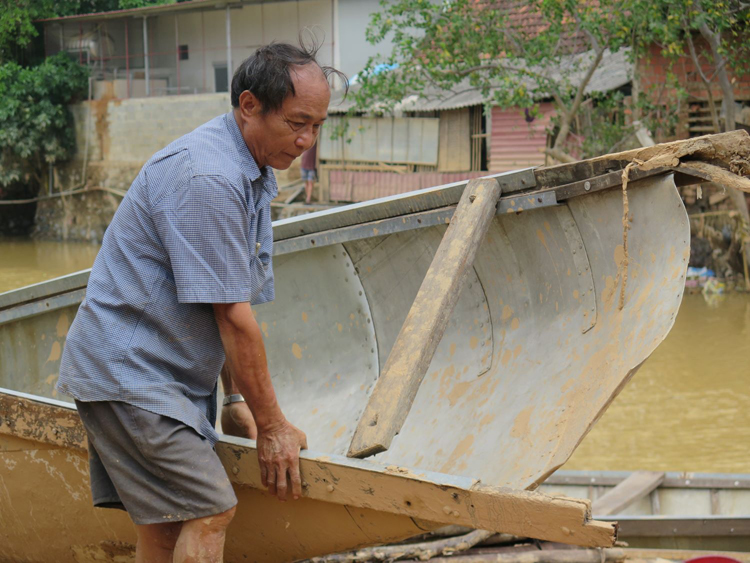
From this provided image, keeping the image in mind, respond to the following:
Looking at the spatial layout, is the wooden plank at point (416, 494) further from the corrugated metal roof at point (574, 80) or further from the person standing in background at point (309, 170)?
the person standing in background at point (309, 170)

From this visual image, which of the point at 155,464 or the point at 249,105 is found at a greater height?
the point at 249,105

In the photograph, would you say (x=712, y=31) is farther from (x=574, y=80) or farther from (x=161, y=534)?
(x=161, y=534)

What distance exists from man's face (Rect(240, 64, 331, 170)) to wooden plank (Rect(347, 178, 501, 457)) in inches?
27.5

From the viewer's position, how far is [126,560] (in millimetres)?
2533

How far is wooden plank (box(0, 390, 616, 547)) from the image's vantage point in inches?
64.7

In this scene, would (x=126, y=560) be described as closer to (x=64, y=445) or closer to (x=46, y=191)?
(x=64, y=445)

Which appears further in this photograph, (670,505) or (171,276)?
(670,505)

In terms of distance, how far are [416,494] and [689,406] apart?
197 inches

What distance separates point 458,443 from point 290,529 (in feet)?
3.29

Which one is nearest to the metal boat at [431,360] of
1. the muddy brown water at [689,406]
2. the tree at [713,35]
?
the muddy brown water at [689,406]

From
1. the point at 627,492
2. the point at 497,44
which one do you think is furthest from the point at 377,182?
the point at 627,492

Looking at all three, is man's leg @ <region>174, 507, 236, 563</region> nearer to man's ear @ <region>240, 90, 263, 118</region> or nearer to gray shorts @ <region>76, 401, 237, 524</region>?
gray shorts @ <region>76, 401, 237, 524</region>

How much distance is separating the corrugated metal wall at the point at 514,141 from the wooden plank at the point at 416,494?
1112 cm

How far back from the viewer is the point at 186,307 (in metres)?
1.72
